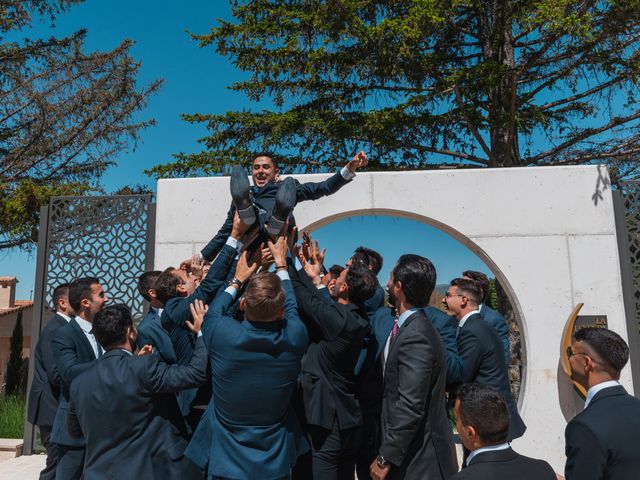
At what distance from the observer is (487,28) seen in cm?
1117

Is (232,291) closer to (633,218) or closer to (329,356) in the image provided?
(329,356)

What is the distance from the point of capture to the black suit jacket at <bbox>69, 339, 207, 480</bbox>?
2625mm

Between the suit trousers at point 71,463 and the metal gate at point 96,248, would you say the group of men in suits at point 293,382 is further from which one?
the metal gate at point 96,248

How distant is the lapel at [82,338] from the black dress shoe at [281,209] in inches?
62.2

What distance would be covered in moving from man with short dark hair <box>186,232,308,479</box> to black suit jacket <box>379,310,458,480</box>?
19.6 inches

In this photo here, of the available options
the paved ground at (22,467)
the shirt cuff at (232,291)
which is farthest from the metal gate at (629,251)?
the paved ground at (22,467)

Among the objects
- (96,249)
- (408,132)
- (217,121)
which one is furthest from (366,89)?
(96,249)

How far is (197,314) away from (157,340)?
509 millimetres

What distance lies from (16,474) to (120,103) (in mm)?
10753

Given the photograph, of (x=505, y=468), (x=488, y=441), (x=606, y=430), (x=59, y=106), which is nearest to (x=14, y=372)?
(x=59, y=106)

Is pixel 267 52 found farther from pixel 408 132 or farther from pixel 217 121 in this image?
pixel 408 132

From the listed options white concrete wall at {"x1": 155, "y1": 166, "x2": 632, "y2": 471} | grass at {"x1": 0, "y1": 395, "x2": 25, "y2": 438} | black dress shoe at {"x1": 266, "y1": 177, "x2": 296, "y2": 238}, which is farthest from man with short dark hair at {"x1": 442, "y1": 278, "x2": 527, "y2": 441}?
grass at {"x1": 0, "y1": 395, "x2": 25, "y2": 438}

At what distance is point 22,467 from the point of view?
17.8ft

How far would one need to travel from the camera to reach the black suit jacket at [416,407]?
251 centimetres
